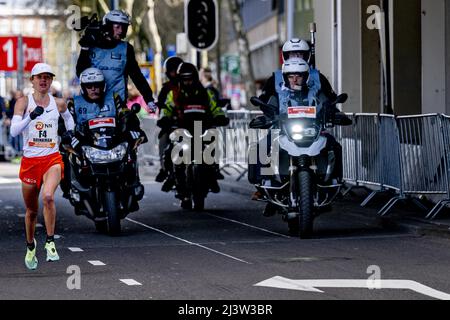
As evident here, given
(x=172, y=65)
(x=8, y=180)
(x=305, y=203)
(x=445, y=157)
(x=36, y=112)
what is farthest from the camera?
(x=8, y=180)

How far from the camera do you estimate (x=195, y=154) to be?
19422 mm

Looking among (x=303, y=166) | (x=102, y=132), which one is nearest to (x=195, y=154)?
(x=102, y=132)

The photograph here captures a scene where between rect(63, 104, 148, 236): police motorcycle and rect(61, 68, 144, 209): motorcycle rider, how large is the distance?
1 cm

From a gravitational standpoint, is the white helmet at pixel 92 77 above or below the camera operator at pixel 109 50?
below

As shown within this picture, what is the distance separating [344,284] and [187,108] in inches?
321

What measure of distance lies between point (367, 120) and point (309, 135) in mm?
4101

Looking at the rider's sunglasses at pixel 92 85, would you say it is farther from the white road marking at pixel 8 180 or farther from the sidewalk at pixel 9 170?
the sidewalk at pixel 9 170

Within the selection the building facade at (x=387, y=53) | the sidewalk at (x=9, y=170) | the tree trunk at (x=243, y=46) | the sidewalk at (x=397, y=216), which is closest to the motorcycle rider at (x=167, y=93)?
the sidewalk at (x=397, y=216)

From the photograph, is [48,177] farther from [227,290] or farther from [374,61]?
[374,61]

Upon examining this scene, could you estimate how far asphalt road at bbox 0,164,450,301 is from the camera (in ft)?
36.8

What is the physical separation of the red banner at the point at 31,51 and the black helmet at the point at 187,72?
21009 mm

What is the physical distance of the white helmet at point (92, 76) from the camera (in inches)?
628

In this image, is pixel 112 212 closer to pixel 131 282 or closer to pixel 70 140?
pixel 70 140
